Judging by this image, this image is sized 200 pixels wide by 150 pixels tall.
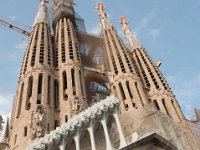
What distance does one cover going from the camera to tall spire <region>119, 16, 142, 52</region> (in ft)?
115

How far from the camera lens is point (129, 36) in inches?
1464

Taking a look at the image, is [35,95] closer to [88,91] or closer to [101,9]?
[88,91]

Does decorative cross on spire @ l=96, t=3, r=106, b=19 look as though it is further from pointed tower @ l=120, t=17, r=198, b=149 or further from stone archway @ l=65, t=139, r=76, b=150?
stone archway @ l=65, t=139, r=76, b=150

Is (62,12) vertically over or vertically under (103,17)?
under

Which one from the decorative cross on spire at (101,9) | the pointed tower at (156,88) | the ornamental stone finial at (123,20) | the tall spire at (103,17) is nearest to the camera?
the pointed tower at (156,88)

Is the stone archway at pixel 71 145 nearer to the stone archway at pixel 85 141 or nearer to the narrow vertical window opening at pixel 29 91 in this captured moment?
the stone archway at pixel 85 141

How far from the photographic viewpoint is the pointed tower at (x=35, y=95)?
19.4 meters

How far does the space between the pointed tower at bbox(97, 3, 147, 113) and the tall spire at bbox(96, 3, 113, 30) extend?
134 cm

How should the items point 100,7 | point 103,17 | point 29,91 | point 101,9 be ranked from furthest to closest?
point 100,7 → point 101,9 → point 103,17 → point 29,91

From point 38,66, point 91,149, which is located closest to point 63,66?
point 38,66

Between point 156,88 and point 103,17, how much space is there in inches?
610

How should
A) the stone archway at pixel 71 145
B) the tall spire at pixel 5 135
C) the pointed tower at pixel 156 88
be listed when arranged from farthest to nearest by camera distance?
the pointed tower at pixel 156 88
the tall spire at pixel 5 135
the stone archway at pixel 71 145

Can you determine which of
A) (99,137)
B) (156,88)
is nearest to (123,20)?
(156,88)

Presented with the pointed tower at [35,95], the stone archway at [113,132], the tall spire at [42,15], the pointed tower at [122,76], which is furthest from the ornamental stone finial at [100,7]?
the stone archway at [113,132]
